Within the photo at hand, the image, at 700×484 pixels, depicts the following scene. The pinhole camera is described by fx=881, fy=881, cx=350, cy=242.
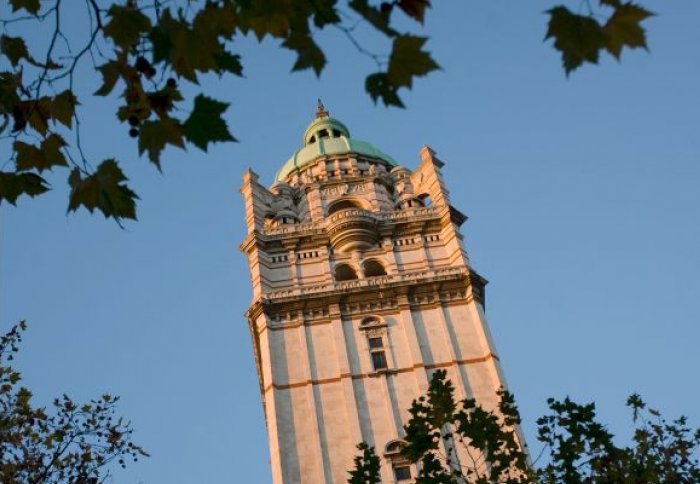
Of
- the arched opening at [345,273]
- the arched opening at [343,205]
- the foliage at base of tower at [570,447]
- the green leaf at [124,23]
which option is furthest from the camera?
the arched opening at [343,205]

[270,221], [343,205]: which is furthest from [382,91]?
[343,205]

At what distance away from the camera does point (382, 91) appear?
4711 millimetres

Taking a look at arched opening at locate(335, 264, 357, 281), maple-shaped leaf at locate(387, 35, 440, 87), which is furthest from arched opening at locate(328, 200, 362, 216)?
maple-shaped leaf at locate(387, 35, 440, 87)

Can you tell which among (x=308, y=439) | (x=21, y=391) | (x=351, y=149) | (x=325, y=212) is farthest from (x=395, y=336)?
(x=21, y=391)

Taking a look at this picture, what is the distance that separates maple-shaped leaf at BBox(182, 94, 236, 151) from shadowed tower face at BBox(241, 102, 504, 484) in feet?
90.9

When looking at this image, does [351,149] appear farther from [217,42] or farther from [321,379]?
[217,42]

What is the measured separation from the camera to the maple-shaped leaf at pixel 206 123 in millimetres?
4770

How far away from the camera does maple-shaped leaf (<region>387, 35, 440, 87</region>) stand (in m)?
4.47

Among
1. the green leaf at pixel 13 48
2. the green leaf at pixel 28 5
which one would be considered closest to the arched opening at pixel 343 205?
the green leaf at pixel 13 48

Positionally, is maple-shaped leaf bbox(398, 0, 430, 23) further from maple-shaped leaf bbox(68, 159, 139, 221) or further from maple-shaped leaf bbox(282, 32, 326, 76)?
maple-shaped leaf bbox(68, 159, 139, 221)

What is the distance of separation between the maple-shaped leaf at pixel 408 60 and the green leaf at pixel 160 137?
4.01 ft

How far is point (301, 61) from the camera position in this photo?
478 centimetres

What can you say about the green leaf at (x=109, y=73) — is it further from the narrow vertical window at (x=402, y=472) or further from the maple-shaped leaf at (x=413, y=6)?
the narrow vertical window at (x=402, y=472)

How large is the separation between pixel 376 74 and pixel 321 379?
30841 mm
